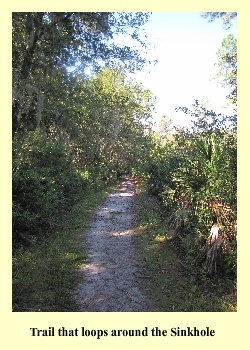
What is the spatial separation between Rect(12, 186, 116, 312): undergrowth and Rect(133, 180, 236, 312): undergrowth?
176cm

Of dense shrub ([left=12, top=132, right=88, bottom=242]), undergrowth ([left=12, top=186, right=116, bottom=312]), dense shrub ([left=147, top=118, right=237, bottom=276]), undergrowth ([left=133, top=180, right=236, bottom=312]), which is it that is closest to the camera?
undergrowth ([left=12, top=186, right=116, bottom=312])

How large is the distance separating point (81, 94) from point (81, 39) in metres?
4.45

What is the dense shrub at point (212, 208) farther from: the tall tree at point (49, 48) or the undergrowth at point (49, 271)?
the tall tree at point (49, 48)

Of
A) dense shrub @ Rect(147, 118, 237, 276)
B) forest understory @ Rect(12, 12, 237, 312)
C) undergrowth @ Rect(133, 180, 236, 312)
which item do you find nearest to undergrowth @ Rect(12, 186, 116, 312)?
forest understory @ Rect(12, 12, 237, 312)

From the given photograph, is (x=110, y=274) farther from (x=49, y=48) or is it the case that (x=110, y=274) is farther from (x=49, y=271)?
(x=49, y=48)

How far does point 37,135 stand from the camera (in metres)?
10.8

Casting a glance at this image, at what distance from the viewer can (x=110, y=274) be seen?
6.92 meters

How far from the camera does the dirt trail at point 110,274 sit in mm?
5523

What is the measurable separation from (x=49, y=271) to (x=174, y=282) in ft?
10.2

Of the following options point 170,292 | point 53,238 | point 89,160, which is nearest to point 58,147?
A: point 53,238

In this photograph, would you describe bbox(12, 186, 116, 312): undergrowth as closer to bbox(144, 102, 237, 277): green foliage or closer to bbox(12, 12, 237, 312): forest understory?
bbox(12, 12, 237, 312): forest understory

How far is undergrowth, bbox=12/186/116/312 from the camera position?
5.43 metres

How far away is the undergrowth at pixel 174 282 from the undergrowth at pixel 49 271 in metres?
1.76

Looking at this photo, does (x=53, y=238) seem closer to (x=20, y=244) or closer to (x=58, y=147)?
(x=20, y=244)
